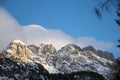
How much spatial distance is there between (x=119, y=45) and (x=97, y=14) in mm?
10928

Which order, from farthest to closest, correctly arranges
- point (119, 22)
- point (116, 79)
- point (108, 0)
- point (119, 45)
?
point (119, 45)
point (116, 79)
point (119, 22)
point (108, 0)

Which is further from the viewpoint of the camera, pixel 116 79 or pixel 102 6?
pixel 116 79

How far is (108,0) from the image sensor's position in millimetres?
16922

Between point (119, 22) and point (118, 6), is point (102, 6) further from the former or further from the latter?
point (119, 22)

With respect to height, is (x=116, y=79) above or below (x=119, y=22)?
below

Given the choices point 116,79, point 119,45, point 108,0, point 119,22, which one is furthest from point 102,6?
point 119,45

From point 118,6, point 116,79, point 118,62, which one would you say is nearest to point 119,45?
point 118,62

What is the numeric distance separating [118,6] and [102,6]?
39.3 inches

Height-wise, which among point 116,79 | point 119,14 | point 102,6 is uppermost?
point 119,14

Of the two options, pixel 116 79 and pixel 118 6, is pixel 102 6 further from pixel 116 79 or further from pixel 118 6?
pixel 116 79

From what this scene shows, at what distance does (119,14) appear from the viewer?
21.7m

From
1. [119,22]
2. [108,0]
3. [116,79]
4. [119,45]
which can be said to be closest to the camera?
[108,0]

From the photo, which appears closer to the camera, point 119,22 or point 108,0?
point 108,0

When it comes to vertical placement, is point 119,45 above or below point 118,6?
above
